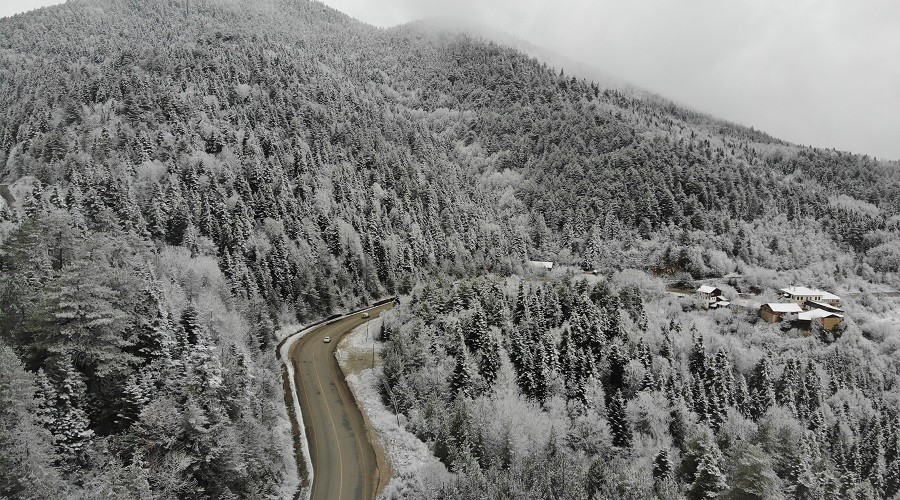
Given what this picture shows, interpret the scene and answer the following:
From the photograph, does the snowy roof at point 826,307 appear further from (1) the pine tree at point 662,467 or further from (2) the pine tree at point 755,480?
(2) the pine tree at point 755,480

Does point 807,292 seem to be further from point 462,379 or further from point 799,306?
point 462,379

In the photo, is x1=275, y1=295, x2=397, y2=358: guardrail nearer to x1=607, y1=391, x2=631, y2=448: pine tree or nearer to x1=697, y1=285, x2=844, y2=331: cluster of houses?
x1=607, y1=391, x2=631, y2=448: pine tree

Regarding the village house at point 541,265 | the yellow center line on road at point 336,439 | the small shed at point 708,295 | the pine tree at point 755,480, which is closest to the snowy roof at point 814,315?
the small shed at point 708,295

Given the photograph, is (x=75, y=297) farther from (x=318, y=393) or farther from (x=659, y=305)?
(x=659, y=305)

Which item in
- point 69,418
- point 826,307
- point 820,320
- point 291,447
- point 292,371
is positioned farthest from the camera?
point 826,307

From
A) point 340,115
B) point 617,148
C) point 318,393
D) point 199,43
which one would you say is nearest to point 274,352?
point 318,393

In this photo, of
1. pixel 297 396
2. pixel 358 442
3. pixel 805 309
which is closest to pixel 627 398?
pixel 358 442

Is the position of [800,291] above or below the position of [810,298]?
above
